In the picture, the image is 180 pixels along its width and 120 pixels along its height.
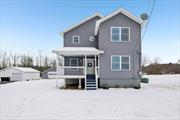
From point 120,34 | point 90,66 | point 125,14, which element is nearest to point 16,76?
point 90,66

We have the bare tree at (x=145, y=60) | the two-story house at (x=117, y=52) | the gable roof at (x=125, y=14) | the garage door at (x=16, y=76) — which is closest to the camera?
the gable roof at (x=125, y=14)

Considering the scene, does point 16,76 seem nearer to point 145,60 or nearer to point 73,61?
point 73,61

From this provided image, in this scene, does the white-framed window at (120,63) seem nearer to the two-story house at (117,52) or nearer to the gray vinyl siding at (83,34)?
the two-story house at (117,52)

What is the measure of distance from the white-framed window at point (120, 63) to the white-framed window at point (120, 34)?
159 centimetres

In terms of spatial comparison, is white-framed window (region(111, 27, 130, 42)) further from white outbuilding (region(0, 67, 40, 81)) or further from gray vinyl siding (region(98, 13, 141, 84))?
white outbuilding (region(0, 67, 40, 81))

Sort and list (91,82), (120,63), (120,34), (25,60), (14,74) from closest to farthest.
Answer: (91,82) < (120,63) < (120,34) < (14,74) < (25,60)

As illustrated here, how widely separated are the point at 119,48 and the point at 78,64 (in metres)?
4.99

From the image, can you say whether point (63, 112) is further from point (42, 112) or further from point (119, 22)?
point (119, 22)

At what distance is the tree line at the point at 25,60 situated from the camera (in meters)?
59.4

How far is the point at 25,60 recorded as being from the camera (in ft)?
200

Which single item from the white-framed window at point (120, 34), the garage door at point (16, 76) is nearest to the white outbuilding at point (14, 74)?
the garage door at point (16, 76)

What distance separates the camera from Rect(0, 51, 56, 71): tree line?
59438 mm

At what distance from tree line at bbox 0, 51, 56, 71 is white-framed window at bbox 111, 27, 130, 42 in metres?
44.3

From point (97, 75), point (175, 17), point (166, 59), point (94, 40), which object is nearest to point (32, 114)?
point (97, 75)
